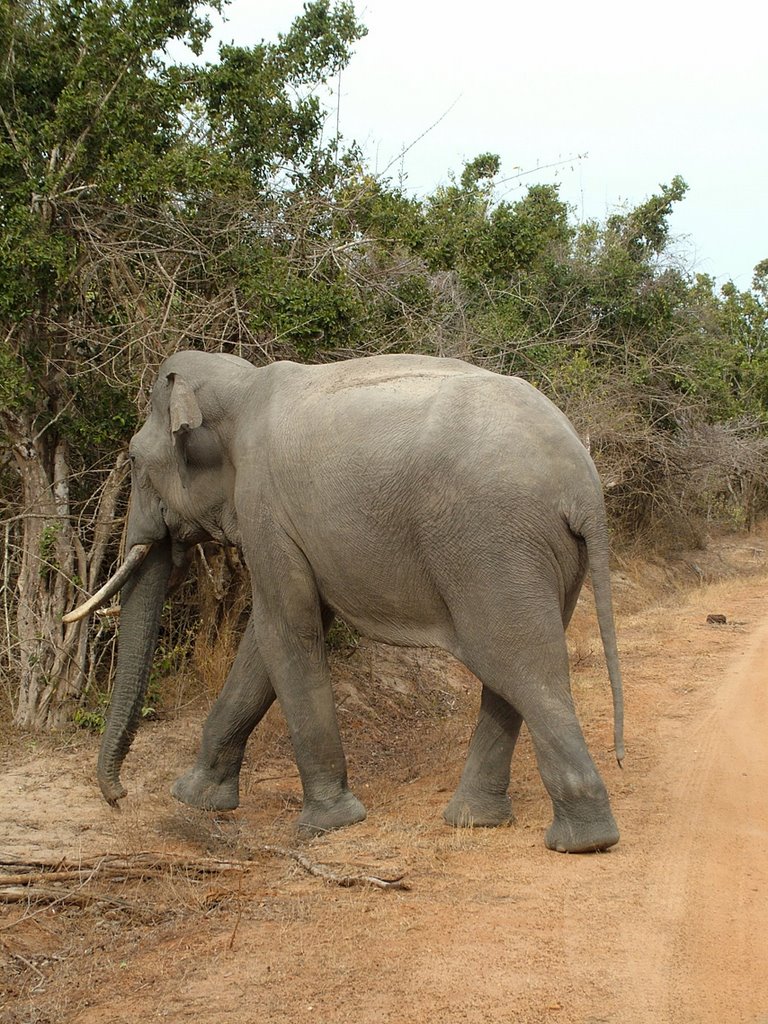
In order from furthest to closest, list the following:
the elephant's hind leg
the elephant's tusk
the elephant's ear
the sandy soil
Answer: the elephant's tusk → the elephant's ear → the elephant's hind leg → the sandy soil

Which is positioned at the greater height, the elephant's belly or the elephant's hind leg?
the elephant's belly

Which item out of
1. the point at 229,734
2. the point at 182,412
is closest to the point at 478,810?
the point at 229,734

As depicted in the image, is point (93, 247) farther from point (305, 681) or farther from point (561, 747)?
point (561, 747)

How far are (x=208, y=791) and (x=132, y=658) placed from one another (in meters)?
0.91

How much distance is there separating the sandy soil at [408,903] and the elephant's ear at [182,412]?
7.07 feet

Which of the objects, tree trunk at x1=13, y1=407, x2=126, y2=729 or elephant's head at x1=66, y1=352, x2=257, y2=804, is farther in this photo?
tree trunk at x1=13, y1=407, x2=126, y2=729

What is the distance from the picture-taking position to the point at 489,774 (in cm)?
617

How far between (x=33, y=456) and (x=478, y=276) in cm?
406

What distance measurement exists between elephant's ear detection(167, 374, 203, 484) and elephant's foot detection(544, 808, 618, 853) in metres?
2.96

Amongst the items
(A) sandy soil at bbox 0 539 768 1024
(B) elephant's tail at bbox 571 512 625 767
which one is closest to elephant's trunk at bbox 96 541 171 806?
(A) sandy soil at bbox 0 539 768 1024

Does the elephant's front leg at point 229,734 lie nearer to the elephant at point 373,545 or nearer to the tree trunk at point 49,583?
the elephant at point 373,545

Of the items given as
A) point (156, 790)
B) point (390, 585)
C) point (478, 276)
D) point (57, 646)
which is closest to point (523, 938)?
point (390, 585)

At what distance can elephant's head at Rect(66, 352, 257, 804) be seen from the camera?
6793 mm

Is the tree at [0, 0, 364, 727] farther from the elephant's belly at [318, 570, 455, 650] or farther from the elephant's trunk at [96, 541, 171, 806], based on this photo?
the elephant's belly at [318, 570, 455, 650]
